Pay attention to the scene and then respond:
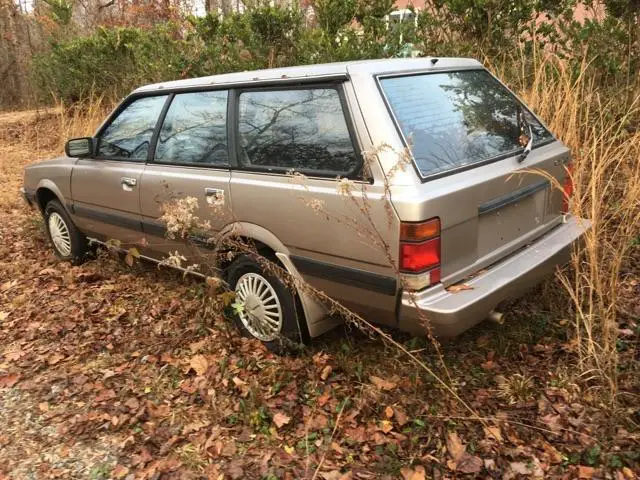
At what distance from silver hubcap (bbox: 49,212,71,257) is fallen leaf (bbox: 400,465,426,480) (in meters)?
4.03

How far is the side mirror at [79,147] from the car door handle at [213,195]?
1.64 meters

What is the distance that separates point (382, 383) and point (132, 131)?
2.74 m

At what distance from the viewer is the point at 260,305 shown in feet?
11.4

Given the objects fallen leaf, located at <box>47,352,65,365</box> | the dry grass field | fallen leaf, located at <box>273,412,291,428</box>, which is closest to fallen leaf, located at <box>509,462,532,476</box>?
the dry grass field

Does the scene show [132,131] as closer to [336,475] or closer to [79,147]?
[79,147]

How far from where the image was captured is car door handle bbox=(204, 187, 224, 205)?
337 cm

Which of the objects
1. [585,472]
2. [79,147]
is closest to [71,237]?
[79,147]

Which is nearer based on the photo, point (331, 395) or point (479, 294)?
point (479, 294)

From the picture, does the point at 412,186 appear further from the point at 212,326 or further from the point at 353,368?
the point at 212,326

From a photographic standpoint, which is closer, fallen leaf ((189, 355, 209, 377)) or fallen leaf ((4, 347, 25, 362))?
fallen leaf ((189, 355, 209, 377))

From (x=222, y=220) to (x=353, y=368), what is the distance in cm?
120

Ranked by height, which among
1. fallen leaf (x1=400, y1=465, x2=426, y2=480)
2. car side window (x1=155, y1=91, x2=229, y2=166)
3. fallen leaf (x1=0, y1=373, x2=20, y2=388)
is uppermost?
car side window (x1=155, y1=91, x2=229, y2=166)

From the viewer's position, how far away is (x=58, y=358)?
148 inches

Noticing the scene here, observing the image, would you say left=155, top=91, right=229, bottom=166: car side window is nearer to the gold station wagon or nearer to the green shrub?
the gold station wagon
